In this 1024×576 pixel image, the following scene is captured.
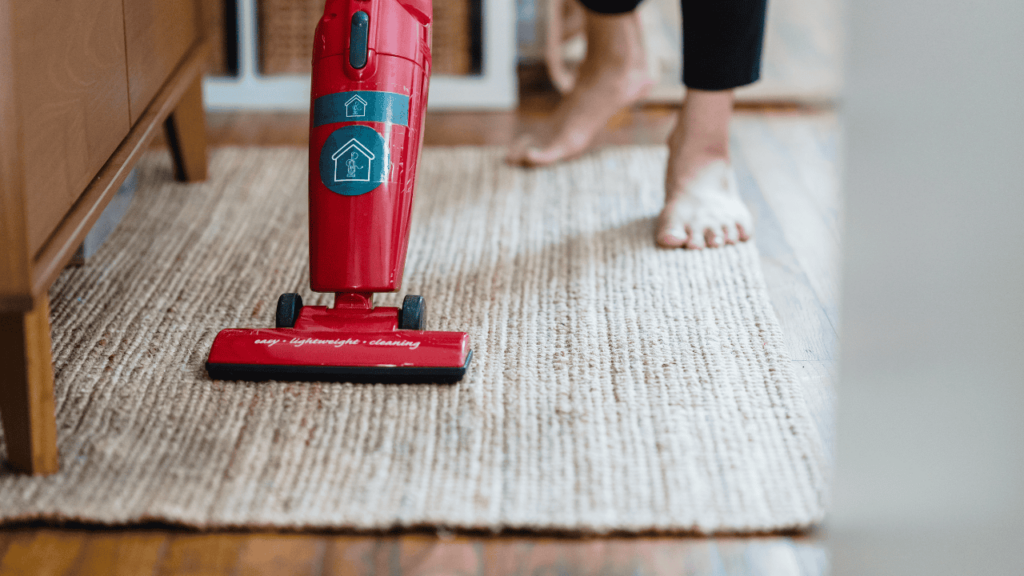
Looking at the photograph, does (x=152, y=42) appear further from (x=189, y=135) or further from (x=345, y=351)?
(x=345, y=351)

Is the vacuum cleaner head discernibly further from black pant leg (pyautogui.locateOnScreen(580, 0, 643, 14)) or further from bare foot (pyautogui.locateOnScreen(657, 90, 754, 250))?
black pant leg (pyautogui.locateOnScreen(580, 0, 643, 14))

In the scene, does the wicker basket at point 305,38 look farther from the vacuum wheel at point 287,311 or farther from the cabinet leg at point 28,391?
the cabinet leg at point 28,391

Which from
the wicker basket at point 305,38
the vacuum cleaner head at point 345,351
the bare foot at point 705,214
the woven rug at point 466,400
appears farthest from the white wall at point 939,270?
the wicker basket at point 305,38

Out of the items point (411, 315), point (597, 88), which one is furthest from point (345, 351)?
point (597, 88)

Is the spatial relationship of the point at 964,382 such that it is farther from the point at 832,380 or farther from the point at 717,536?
the point at 832,380

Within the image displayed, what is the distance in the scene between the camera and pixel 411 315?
2.65 ft

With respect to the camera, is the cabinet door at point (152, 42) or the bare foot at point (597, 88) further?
the bare foot at point (597, 88)

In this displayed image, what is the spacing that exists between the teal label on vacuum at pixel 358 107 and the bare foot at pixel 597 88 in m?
0.58

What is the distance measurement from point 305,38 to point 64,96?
989mm

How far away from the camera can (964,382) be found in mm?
385

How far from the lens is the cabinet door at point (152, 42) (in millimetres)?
916

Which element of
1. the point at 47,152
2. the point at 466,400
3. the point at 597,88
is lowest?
the point at 466,400

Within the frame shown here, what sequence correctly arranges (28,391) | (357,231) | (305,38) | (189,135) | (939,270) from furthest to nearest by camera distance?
(305,38)
(189,135)
(357,231)
(28,391)
(939,270)

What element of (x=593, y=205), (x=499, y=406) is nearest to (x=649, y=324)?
(x=499, y=406)
